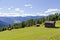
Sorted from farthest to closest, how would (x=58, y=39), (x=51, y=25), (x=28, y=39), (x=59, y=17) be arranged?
1. (x=59, y=17)
2. (x=51, y=25)
3. (x=28, y=39)
4. (x=58, y=39)

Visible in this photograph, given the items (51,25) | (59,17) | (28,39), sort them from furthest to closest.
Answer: (59,17), (51,25), (28,39)

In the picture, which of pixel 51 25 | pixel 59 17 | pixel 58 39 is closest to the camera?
pixel 58 39

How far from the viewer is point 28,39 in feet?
182

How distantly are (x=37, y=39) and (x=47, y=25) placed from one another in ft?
180

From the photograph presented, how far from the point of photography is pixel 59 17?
610 ft

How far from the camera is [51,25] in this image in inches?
4200

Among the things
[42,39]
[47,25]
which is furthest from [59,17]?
[42,39]

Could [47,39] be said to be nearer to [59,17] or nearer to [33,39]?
[33,39]

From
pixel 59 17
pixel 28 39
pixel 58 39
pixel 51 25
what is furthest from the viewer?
pixel 59 17

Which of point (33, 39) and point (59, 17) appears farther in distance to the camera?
point (59, 17)

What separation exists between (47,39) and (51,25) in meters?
54.5

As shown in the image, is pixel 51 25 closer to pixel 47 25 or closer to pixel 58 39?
pixel 47 25

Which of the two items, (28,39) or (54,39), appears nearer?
Answer: (54,39)

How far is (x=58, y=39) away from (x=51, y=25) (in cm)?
5508
